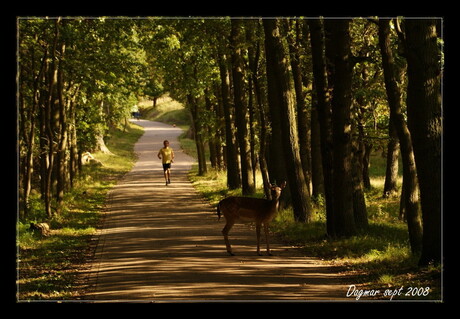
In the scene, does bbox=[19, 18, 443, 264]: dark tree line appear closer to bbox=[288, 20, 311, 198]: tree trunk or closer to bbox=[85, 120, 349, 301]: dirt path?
bbox=[288, 20, 311, 198]: tree trunk

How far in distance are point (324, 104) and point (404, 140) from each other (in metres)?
2.83

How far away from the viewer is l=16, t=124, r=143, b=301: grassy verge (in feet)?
38.5

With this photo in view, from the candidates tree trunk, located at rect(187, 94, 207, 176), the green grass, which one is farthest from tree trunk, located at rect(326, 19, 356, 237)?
the green grass

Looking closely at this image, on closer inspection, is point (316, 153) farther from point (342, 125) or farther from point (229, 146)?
point (229, 146)

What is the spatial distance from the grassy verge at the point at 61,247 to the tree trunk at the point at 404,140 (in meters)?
6.17

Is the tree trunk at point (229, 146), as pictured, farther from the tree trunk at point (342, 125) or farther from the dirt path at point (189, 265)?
the tree trunk at point (342, 125)

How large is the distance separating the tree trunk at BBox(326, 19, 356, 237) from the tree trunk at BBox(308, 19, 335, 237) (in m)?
0.35

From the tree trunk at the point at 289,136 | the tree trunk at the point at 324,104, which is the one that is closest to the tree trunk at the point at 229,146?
the tree trunk at the point at 289,136

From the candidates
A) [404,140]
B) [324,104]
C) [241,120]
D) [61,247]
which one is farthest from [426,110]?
[241,120]

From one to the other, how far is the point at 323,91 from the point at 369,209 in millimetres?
10235

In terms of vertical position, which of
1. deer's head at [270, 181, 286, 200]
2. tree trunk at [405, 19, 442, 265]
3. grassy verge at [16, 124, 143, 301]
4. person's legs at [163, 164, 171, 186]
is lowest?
grassy verge at [16, 124, 143, 301]

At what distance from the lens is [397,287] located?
1055cm

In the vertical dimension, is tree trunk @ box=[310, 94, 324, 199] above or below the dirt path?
above

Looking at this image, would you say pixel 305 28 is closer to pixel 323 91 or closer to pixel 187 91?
pixel 323 91
